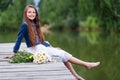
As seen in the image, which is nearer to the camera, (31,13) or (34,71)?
(34,71)

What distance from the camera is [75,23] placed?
41875 mm

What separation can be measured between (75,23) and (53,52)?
1378 inches

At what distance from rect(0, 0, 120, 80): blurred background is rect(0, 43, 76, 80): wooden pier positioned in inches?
242

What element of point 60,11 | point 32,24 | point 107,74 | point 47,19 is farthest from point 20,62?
point 47,19

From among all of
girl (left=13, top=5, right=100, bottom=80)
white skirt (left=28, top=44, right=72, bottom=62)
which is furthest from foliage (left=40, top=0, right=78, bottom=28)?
white skirt (left=28, top=44, right=72, bottom=62)

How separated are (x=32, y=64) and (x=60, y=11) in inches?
1381

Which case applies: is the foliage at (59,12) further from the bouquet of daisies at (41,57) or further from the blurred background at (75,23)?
the bouquet of daisies at (41,57)

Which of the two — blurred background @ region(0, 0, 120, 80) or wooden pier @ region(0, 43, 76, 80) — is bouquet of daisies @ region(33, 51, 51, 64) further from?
blurred background @ region(0, 0, 120, 80)

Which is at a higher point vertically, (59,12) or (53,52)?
(53,52)

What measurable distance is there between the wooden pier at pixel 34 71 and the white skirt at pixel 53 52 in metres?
0.15

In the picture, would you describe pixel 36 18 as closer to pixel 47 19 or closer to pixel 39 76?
pixel 39 76

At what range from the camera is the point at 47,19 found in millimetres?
46281

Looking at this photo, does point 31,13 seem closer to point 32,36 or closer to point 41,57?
point 32,36

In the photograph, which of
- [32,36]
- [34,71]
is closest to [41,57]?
[34,71]
